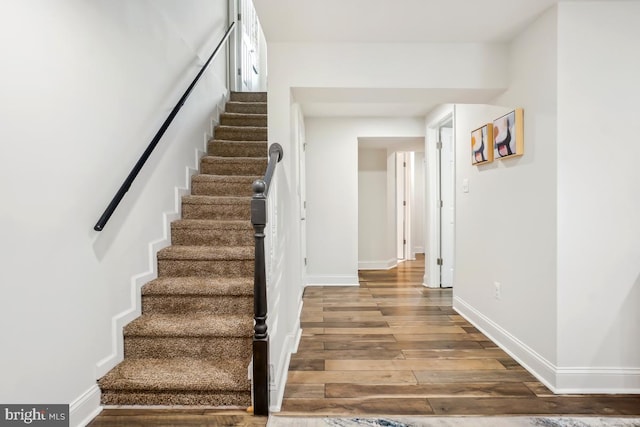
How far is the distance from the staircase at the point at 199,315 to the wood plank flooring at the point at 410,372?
413 mm

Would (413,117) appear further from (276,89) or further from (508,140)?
(276,89)

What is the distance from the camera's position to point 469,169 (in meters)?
3.19

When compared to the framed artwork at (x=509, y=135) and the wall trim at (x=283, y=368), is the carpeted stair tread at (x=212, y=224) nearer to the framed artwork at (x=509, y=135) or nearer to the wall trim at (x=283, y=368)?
the wall trim at (x=283, y=368)

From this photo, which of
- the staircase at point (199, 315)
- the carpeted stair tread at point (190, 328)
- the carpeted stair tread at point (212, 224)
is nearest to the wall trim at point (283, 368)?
the staircase at point (199, 315)

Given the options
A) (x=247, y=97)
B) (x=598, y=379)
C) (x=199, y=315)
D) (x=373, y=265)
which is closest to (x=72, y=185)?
(x=199, y=315)

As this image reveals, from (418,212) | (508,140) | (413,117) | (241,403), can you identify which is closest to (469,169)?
(508,140)

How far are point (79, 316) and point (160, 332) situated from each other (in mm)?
453

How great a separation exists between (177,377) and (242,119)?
2.98 meters

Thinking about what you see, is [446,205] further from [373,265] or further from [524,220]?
[524,220]

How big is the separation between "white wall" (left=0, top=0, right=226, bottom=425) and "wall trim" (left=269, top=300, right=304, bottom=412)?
2.89ft

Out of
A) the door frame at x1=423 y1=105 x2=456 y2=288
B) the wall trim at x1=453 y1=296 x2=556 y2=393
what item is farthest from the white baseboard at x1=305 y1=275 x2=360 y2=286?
the wall trim at x1=453 y1=296 x2=556 y2=393

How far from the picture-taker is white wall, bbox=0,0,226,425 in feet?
4.45

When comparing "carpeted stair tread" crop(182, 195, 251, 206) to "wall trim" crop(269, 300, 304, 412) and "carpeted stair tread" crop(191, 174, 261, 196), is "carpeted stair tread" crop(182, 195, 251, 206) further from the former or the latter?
"wall trim" crop(269, 300, 304, 412)

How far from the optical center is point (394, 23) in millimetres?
2225
